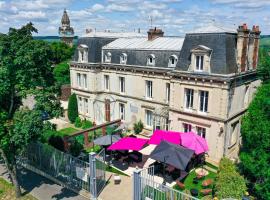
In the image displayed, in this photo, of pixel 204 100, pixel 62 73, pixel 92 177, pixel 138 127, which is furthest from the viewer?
pixel 62 73

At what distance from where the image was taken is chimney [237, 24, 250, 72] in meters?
23.5

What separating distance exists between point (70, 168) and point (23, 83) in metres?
6.68

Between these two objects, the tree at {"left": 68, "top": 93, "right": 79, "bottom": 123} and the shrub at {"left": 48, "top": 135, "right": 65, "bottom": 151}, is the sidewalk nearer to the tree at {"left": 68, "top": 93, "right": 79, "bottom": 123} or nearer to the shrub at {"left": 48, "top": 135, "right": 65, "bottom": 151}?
the shrub at {"left": 48, "top": 135, "right": 65, "bottom": 151}

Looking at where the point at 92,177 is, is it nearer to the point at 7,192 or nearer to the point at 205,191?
the point at 7,192

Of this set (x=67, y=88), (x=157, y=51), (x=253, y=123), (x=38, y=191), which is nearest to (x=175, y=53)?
(x=157, y=51)

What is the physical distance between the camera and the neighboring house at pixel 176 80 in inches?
908

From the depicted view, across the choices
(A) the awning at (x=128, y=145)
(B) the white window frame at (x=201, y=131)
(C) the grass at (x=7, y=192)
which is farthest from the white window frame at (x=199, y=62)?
(C) the grass at (x=7, y=192)

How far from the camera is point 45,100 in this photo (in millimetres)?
15891

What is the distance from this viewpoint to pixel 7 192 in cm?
1909

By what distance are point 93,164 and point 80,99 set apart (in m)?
21.4

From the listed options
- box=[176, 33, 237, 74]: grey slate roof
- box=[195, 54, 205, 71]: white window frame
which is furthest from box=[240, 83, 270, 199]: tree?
box=[195, 54, 205, 71]: white window frame

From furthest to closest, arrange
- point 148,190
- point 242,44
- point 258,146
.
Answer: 1. point 242,44
2. point 258,146
3. point 148,190

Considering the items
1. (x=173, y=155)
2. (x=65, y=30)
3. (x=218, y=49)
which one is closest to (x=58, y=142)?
(x=173, y=155)

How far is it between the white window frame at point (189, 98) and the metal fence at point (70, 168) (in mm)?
9360
